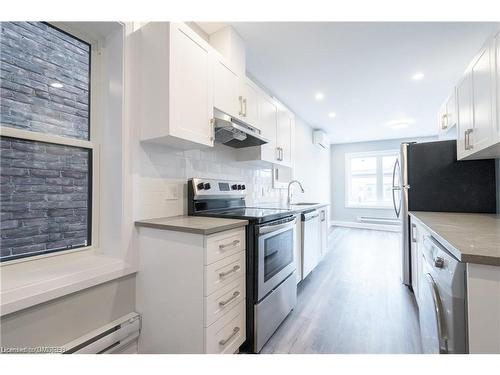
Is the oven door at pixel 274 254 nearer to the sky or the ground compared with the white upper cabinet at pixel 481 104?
nearer to the ground

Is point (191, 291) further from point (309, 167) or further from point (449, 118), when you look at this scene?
point (309, 167)

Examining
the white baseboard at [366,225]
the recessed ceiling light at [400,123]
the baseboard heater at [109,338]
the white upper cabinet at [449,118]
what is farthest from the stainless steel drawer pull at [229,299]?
the white baseboard at [366,225]

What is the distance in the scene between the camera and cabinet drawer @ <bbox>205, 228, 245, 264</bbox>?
122 centimetres

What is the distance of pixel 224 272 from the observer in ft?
4.34

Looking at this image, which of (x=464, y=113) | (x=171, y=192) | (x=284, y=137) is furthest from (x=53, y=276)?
(x=464, y=113)

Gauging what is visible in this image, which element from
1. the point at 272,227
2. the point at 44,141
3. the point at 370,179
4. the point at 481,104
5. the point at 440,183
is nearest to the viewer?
the point at 44,141

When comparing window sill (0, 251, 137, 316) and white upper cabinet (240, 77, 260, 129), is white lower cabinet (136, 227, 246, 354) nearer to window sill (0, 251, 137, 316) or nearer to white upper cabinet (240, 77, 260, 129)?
window sill (0, 251, 137, 316)

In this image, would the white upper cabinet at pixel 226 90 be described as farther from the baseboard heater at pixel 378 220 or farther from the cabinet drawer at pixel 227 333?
the baseboard heater at pixel 378 220

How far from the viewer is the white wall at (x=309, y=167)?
454 centimetres

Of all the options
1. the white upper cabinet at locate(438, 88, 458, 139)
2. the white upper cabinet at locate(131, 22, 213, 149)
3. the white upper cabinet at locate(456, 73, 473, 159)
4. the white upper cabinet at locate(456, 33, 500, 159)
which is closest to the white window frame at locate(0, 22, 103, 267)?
the white upper cabinet at locate(131, 22, 213, 149)

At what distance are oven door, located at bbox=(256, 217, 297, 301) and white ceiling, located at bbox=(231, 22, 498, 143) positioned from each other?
174 centimetres

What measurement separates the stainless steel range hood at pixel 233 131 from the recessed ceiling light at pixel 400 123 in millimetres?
4058

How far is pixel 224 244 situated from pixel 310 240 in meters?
1.69

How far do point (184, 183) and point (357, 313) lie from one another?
75.8 inches
